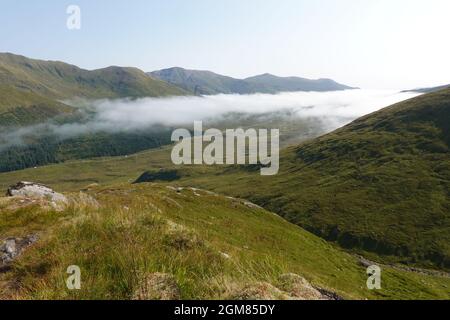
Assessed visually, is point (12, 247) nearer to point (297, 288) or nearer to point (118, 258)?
point (118, 258)

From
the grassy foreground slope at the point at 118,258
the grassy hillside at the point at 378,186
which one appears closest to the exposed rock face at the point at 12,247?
the grassy foreground slope at the point at 118,258

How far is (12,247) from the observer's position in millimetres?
12938

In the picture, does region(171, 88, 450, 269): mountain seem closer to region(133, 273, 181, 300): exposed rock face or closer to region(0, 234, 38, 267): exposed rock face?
region(0, 234, 38, 267): exposed rock face

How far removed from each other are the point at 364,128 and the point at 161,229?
194m

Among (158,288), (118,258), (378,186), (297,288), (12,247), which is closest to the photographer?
(158,288)

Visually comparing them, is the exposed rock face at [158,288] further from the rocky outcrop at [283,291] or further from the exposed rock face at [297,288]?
the exposed rock face at [297,288]

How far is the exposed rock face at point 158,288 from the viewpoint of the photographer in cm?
798

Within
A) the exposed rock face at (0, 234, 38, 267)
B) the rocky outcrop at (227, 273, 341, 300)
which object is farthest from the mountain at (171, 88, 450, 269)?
the exposed rock face at (0, 234, 38, 267)

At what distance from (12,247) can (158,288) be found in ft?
23.1

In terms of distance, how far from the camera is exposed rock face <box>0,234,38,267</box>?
12.3 m

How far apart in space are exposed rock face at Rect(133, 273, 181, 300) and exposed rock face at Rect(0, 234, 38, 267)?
18.9 ft

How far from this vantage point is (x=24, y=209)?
650 inches

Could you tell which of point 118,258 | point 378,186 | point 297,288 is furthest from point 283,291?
point 378,186
